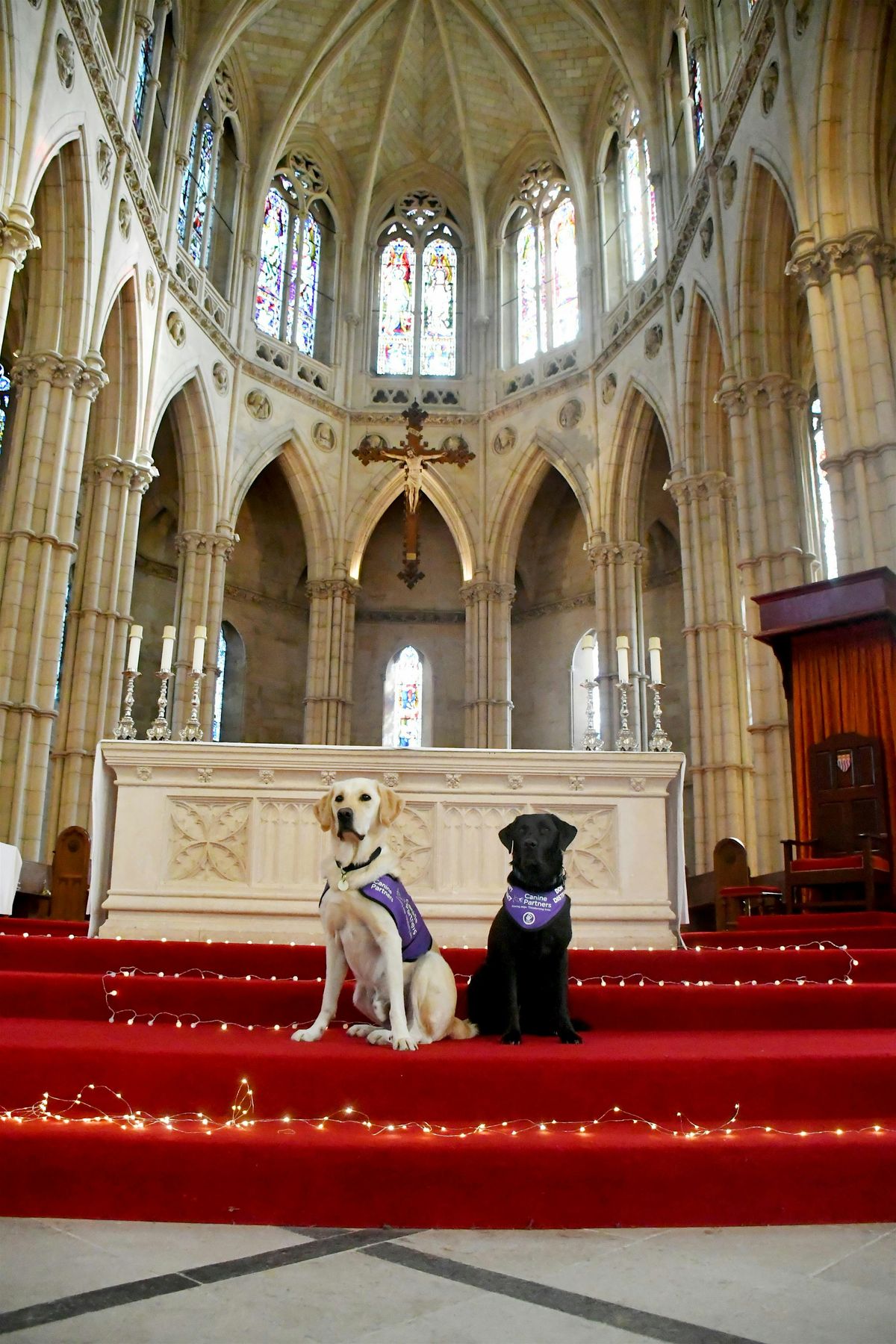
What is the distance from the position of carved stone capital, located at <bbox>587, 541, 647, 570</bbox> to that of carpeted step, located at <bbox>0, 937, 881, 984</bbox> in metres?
14.1

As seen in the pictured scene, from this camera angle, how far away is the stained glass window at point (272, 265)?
20531 millimetres

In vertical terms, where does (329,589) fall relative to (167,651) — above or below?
above

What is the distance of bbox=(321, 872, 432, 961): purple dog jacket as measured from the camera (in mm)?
3305

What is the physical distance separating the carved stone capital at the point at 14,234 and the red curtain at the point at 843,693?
8883mm

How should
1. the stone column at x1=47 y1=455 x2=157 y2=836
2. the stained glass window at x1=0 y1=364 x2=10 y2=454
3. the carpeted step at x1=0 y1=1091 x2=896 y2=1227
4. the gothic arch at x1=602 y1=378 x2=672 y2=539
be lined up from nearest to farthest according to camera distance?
the carpeted step at x1=0 y1=1091 x2=896 y2=1227
the stone column at x1=47 y1=455 x2=157 y2=836
the stained glass window at x1=0 y1=364 x2=10 y2=454
the gothic arch at x1=602 y1=378 x2=672 y2=539

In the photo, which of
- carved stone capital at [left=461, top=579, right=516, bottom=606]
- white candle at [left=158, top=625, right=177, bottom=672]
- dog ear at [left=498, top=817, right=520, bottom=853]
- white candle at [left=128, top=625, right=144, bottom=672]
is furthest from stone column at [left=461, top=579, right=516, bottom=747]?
dog ear at [left=498, top=817, right=520, bottom=853]

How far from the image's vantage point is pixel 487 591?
2061cm

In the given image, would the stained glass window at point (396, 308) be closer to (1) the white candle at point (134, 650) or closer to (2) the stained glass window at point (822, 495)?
(2) the stained glass window at point (822, 495)

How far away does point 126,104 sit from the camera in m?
14.2

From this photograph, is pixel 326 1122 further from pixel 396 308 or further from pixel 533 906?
pixel 396 308

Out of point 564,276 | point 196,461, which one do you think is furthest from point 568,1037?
point 564,276

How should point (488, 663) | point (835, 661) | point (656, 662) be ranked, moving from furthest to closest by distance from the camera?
1. point (488, 663)
2. point (835, 661)
3. point (656, 662)

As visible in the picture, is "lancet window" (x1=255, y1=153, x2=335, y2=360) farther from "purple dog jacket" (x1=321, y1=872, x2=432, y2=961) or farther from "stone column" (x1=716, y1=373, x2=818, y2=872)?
"purple dog jacket" (x1=321, y1=872, x2=432, y2=961)

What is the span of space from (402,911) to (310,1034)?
491mm
